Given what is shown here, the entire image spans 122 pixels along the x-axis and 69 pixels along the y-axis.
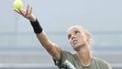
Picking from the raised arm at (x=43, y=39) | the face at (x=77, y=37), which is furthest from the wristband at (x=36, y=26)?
the face at (x=77, y=37)

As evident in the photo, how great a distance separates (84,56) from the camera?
238cm

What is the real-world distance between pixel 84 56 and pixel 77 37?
0.09 meters

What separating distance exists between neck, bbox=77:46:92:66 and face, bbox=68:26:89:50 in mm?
23

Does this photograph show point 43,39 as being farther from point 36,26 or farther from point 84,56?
point 84,56

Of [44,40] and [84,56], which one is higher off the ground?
[44,40]

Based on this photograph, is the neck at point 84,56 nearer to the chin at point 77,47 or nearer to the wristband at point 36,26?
the chin at point 77,47

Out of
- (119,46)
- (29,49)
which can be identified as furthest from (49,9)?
(119,46)

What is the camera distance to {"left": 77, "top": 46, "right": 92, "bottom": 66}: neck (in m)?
2.36

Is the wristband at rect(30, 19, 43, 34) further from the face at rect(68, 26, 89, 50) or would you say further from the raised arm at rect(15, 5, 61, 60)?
the face at rect(68, 26, 89, 50)

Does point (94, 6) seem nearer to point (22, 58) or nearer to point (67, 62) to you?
Result: point (22, 58)

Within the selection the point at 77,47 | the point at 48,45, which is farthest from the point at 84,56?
the point at 48,45

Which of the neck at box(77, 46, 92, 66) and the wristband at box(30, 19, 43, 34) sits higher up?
the wristband at box(30, 19, 43, 34)

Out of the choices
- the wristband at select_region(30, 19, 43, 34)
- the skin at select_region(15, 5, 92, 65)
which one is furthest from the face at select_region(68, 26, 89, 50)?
the wristband at select_region(30, 19, 43, 34)

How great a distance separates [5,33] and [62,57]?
8.27 feet
